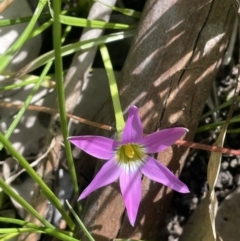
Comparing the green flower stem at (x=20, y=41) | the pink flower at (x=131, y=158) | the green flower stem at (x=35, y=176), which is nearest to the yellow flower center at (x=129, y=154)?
the pink flower at (x=131, y=158)

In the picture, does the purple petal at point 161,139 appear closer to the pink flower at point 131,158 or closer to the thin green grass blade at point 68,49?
the pink flower at point 131,158

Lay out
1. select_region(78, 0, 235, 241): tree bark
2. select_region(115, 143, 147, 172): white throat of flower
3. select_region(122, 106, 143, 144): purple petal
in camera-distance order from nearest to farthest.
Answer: select_region(122, 106, 143, 144): purple petal → select_region(115, 143, 147, 172): white throat of flower → select_region(78, 0, 235, 241): tree bark

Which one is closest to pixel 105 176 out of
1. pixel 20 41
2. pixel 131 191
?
pixel 131 191

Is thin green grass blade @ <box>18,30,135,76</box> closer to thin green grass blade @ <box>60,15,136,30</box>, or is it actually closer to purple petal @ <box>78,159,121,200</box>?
thin green grass blade @ <box>60,15,136,30</box>

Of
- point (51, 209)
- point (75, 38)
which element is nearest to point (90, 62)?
point (75, 38)

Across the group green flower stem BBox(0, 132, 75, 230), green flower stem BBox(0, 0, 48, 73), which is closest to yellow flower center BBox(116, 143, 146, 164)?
green flower stem BBox(0, 132, 75, 230)
